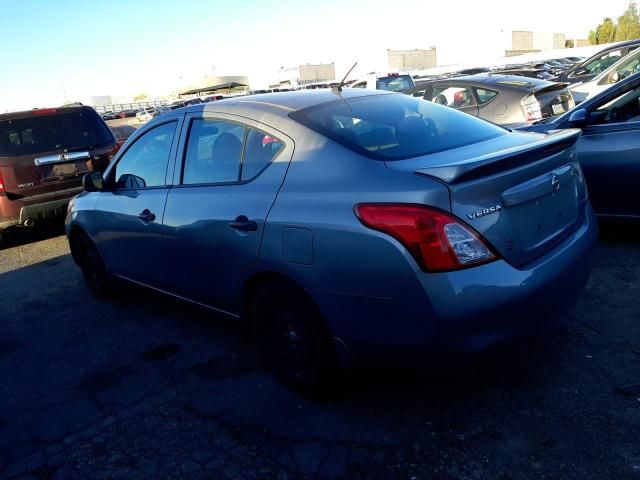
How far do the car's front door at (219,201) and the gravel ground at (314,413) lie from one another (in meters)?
0.58

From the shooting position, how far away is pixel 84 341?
427 cm

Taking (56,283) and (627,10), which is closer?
(56,283)

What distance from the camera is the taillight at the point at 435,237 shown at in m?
2.35

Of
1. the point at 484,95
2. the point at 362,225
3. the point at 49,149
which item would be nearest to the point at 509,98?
the point at 484,95

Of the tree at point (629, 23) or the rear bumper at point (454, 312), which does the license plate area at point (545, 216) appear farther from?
the tree at point (629, 23)

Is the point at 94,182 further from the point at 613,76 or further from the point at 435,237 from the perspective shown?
the point at 613,76

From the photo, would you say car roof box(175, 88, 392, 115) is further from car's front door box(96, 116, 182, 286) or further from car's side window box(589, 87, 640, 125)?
car's side window box(589, 87, 640, 125)

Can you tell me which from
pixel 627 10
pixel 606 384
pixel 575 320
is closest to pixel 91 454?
pixel 606 384

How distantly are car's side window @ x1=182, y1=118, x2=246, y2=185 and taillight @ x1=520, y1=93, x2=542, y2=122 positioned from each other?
5805mm

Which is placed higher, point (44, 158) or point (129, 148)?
point (129, 148)

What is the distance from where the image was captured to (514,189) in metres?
2.57

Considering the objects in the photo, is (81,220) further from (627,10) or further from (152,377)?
(627,10)

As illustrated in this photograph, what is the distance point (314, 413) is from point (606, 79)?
1027cm

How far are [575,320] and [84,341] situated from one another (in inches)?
136
